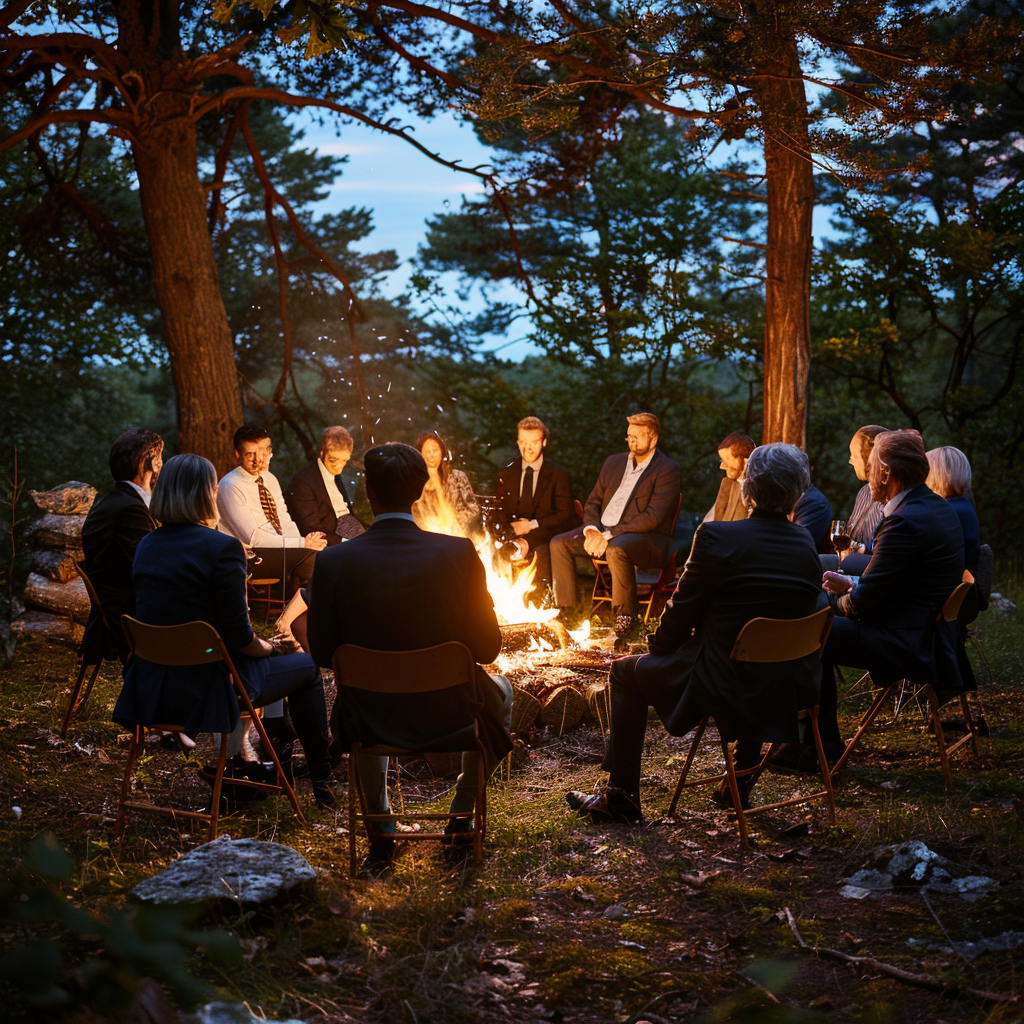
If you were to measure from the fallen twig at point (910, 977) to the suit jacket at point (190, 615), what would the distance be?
2.13 m

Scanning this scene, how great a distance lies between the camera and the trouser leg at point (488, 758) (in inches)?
132

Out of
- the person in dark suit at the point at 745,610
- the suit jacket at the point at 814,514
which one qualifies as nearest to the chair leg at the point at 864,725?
the person in dark suit at the point at 745,610

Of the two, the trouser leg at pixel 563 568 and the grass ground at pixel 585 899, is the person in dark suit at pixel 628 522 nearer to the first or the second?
the trouser leg at pixel 563 568

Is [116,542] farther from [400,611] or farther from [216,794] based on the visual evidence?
[400,611]

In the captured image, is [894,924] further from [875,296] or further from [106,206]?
[106,206]

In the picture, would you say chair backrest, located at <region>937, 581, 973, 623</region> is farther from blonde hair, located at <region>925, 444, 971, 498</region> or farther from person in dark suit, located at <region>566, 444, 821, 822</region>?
blonde hair, located at <region>925, 444, 971, 498</region>

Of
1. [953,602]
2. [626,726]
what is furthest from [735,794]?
[953,602]

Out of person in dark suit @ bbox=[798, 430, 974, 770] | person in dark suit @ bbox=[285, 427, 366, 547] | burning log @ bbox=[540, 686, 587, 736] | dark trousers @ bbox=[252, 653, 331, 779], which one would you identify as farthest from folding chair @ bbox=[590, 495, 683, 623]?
dark trousers @ bbox=[252, 653, 331, 779]

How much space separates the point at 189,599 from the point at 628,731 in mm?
1814

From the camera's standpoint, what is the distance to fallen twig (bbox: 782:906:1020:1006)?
2.31 m

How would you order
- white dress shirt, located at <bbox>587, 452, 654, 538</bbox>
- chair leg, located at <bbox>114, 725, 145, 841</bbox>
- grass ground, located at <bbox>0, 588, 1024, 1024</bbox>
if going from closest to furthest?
grass ground, located at <bbox>0, 588, 1024, 1024</bbox>
chair leg, located at <bbox>114, 725, 145, 841</bbox>
white dress shirt, located at <bbox>587, 452, 654, 538</bbox>

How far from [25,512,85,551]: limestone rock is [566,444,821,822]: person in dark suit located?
477cm

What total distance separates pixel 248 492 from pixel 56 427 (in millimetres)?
12878

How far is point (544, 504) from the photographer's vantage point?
7.98 m
